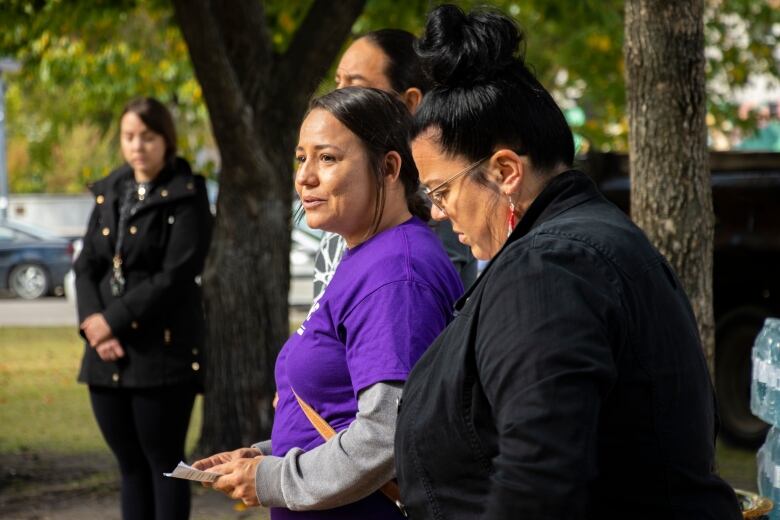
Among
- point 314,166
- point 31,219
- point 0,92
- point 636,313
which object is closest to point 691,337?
point 636,313

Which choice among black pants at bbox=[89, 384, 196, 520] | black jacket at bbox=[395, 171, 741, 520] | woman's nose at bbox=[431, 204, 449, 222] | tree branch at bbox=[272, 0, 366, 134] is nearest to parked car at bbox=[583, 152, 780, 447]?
tree branch at bbox=[272, 0, 366, 134]

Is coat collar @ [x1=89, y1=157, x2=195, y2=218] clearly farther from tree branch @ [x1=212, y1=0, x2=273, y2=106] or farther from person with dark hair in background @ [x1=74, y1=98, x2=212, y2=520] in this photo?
tree branch @ [x1=212, y1=0, x2=273, y2=106]

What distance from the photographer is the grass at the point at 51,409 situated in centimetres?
838

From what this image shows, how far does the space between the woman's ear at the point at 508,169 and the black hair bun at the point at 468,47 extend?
0.47 feet

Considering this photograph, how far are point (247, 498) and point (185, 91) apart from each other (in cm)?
1681

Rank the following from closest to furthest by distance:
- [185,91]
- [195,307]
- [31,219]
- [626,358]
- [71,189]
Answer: [626,358], [195,307], [185,91], [31,219], [71,189]

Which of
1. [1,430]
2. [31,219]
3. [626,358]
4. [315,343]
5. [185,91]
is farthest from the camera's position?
[31,219]

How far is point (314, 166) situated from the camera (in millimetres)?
2805

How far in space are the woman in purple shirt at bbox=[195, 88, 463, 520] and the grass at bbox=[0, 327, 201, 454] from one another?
18.7ft

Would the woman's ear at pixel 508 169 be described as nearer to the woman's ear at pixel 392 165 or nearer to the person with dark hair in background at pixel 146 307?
the woman's ear at pixel 392 165

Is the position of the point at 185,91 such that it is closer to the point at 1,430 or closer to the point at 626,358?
the point at 1,430

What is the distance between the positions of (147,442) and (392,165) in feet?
8.30

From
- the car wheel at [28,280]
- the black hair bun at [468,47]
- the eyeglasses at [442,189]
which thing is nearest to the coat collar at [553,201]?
the eyeglasses at [442,189]

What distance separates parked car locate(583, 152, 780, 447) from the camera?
27.5 feet
